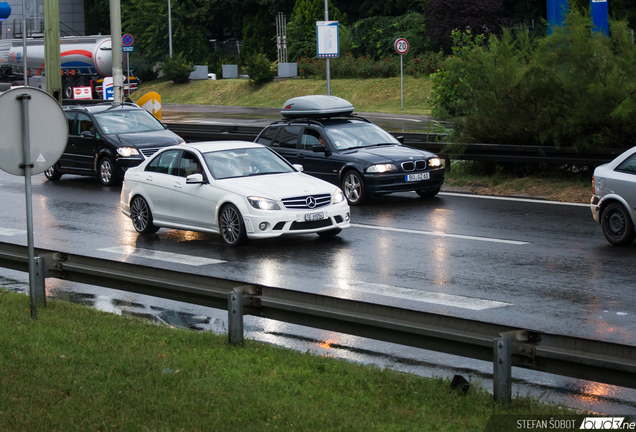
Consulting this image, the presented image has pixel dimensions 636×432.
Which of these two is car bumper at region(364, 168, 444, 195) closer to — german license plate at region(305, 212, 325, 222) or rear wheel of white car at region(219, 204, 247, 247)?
german license plate at region(305, 212, 325, 222)

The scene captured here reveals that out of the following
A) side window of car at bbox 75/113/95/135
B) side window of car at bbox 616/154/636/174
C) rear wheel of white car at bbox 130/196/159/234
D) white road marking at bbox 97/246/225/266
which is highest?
side window of car at bbox 75/113/95/135

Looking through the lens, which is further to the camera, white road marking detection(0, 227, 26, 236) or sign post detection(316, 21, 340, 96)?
sign post detection(316, 21, 340, 96)

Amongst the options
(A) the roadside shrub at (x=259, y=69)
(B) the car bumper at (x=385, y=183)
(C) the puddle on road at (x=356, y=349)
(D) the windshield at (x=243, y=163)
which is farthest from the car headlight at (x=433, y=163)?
(A) the roadside shrub at (x=259, y=69)

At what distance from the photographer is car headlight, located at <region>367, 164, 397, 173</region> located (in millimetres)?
16594

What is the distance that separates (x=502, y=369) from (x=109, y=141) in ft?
57.4

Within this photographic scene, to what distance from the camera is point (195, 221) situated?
44.9ft

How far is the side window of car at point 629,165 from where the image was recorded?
11848 mm

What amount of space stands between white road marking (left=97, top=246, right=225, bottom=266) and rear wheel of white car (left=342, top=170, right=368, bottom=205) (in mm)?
4978

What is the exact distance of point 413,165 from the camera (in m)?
16.9

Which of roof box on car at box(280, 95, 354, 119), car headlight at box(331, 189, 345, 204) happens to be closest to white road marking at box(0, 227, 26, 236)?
car headlight at box(331, 189, 345, 204)

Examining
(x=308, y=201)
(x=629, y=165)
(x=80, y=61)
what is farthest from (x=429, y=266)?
(x=80, y=61)

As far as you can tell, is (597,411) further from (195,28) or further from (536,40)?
(195,28)

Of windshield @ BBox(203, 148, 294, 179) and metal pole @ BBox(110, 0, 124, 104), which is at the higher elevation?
metal pole @ BBox(110, 0, 124, 104)

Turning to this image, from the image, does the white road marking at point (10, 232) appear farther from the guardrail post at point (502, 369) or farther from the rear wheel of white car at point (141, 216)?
the guardrail post at point (502, 369)
